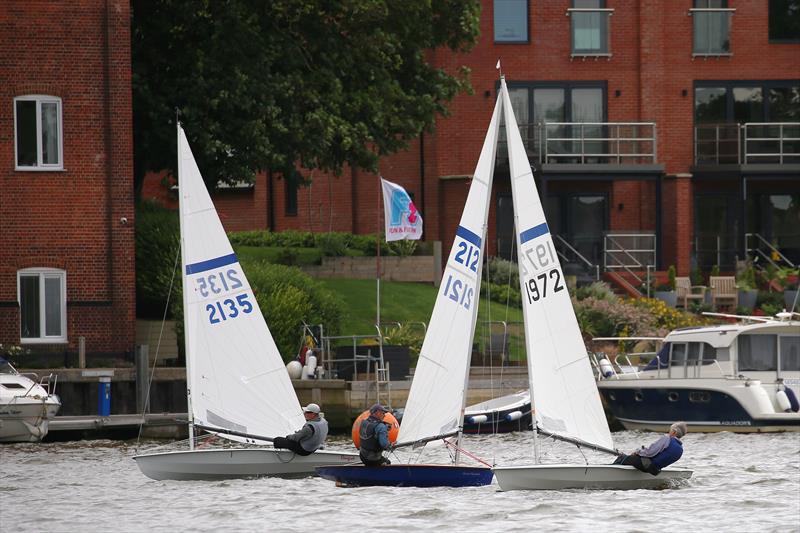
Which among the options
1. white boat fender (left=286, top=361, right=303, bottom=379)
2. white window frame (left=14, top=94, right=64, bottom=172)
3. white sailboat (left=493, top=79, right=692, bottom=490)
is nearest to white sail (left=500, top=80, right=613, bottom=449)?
white sailboat (left=493, top=79, right=692, bottom=490)

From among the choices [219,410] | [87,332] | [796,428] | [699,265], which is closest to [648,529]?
[219,410]

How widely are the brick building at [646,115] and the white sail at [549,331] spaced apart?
25.8m

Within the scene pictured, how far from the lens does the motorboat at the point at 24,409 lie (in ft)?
112

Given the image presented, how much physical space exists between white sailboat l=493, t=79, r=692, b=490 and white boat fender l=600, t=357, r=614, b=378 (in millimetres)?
11789

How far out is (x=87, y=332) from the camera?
39.3 metres

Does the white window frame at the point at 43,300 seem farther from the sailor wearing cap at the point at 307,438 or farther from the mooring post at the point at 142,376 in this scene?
the sailor wearing cap at the point at 307,438

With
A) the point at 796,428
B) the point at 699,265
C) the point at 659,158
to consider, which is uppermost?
the point at 659,158

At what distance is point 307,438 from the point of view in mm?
28125

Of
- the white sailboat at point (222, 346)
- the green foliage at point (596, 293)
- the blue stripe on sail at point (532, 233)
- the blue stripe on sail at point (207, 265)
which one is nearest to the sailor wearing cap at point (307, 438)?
the white sailboat at point (222, 346)

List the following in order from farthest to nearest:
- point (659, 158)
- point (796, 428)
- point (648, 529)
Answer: point (659, 158) → point (796, 428) → point (648, 529)

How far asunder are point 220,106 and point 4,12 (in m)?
5.80

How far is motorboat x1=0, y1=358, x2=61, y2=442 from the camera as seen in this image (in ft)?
112

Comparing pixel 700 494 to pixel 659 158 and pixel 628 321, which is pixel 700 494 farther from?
pixel 659 158

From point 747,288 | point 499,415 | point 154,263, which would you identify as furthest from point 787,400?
point 154,263
